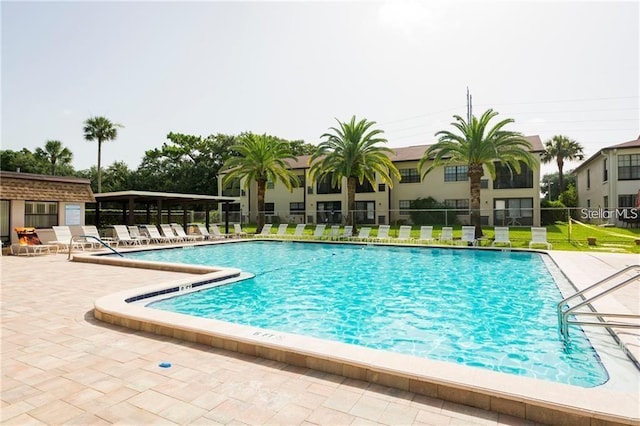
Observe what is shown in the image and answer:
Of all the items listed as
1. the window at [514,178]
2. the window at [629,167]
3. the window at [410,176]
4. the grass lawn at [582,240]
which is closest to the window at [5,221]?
the grass lawn at [582,240]

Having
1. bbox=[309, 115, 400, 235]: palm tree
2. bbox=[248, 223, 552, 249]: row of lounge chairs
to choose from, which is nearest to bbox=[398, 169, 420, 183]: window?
bbox=[309, 115, 400, 235]: palm tree

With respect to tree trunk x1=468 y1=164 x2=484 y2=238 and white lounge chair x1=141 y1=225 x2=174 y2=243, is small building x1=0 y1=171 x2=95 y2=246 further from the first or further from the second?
tree trunk x1=468 y1=164 x2=484 y2=238

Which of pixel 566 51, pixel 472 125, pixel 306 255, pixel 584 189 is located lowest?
pixel 306 255

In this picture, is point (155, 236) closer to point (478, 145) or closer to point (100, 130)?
point (478, 145)

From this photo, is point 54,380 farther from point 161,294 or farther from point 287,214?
point 287,214

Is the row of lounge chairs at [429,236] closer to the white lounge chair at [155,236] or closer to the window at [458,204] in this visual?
the white lounge chair at [155,236]

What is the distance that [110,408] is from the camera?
3.08 meters

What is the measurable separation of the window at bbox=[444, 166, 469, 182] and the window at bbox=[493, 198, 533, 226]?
3.13 metres

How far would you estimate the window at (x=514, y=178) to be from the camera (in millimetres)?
28844

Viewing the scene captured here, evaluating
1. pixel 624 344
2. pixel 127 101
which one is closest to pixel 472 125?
pixel 624 344

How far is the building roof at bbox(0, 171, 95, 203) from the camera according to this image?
15.7m

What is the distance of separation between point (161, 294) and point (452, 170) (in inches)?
1091

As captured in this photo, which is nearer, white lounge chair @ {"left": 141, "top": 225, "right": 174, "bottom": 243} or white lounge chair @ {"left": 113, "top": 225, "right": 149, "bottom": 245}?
white lounge chair @ {"left": 113, "top": 225, "right": 149, "bottom": 245}

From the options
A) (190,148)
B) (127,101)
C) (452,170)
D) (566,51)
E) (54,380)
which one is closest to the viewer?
(54,380)
